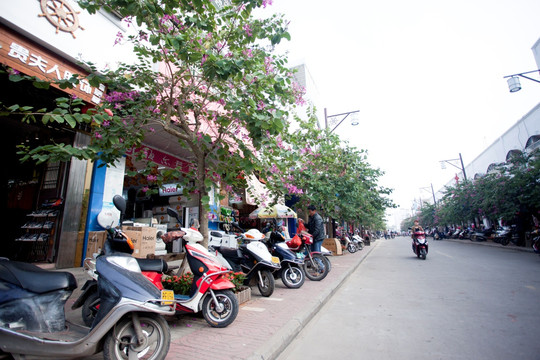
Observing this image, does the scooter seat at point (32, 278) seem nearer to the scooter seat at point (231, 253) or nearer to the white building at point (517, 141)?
the scooter seat at point (231, 253)

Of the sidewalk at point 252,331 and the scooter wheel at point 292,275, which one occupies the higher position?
the scooter wheel at point 292,275

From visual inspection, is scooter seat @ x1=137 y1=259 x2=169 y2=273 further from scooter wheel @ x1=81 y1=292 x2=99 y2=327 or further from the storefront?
the storefront

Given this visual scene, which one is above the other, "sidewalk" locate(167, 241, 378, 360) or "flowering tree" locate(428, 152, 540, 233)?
"flowering tree" locate(428, 152, 540, 233)

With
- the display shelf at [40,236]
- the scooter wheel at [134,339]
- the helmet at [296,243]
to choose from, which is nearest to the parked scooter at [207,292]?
the scooter wheel at [134,339]

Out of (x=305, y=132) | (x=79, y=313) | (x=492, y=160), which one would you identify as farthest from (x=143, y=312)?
(x=492, y=160)

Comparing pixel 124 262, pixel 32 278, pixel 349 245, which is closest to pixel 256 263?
pixel 124 262

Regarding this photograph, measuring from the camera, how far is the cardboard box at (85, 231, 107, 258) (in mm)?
6219

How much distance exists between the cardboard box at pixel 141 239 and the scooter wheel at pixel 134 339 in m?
3.88

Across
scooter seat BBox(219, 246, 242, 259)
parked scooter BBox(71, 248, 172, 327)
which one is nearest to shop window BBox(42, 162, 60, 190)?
scooter seat BBox(219, 246, 242, 259)

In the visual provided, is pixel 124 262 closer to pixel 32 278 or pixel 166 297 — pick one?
pixel 166 297

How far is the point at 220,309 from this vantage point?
346 centimetres

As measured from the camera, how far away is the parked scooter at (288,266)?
19.2 ft

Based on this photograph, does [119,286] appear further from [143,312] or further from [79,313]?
[79,313]

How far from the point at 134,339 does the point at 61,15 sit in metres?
6.78
